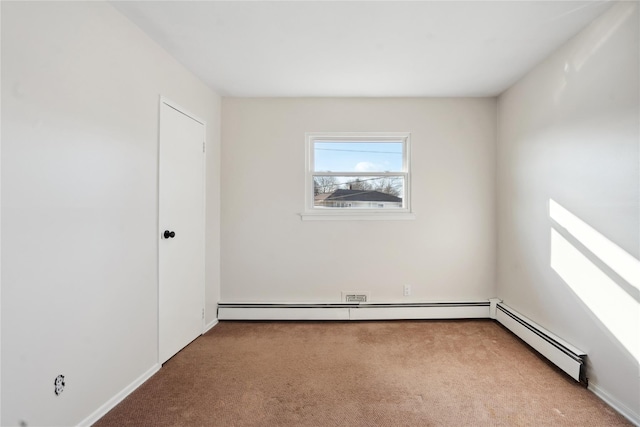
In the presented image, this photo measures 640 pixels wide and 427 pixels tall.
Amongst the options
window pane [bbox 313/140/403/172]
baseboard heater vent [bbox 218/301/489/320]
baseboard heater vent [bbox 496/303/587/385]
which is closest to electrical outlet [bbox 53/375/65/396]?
baseboard heater vent [bbox 218/301/489/320]

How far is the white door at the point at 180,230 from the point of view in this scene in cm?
236

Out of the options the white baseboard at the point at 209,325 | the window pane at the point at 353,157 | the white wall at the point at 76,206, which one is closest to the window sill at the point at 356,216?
the window pane at the point at 353,157

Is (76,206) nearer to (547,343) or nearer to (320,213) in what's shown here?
(320,213)

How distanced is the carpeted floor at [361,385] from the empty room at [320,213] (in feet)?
0.07

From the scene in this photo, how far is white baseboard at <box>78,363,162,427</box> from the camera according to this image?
→ 5.61ft

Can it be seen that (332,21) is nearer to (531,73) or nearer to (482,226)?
(531,73)

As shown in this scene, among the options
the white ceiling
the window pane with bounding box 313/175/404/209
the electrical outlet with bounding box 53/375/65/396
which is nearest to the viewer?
the electrical outlet with bounding box 53/375/65/396

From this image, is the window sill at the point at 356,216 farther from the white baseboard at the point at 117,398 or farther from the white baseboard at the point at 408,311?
the white baseboard at the point at 117,398

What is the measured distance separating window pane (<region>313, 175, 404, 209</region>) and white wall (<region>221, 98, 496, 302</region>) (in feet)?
0.66

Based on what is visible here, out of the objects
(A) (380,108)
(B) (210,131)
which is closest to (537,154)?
(A) (380,108)

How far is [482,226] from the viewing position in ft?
10.9

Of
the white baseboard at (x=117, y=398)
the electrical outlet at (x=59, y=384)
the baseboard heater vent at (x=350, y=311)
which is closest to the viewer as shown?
the electrical outlet at (x=59, y=384)

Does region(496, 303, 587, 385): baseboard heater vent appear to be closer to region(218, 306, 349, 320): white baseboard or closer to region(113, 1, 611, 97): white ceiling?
region(218, 306, 349, 320): white baseboard

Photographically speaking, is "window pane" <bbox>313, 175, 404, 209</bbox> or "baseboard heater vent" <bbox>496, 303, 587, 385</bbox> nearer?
"baseboard heater vent" <bbox>496, 303, 587, 385</bbox>
